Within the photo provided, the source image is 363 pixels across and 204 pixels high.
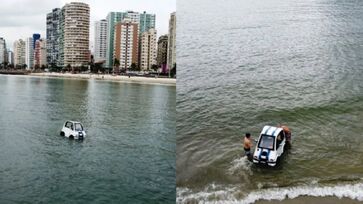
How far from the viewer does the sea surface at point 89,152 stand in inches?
185

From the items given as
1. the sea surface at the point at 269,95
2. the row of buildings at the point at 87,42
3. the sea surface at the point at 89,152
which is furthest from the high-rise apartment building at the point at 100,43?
the sea surface at the point at 269,95

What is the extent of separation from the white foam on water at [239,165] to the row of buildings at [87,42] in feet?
4.48

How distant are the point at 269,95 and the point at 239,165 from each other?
3.45ft

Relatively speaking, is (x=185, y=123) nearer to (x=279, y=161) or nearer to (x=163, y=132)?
(x=279, y=161)

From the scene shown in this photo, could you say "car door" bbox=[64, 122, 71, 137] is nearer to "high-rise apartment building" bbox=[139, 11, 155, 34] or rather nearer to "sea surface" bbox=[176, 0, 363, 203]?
"high-rise apartment building" bbox=[139, 11, 155, 34]

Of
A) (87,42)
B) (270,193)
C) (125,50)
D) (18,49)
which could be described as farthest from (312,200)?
(125,50)

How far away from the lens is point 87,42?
474 inches

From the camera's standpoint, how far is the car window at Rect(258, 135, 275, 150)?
3.73 meters

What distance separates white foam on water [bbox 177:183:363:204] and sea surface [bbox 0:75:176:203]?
3.48 feet

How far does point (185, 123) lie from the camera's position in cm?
370

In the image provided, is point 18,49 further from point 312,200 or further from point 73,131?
point 312,200

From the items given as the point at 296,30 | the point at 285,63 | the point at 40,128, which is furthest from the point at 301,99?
the point at 40,128

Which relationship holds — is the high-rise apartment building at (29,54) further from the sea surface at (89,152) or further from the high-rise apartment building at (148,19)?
the high-rise apartment building at (148,19)

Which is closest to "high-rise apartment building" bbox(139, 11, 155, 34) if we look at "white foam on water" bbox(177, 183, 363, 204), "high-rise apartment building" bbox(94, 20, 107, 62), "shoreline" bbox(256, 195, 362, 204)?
"white foam on water" bbox(177, 183, 363, 204)
